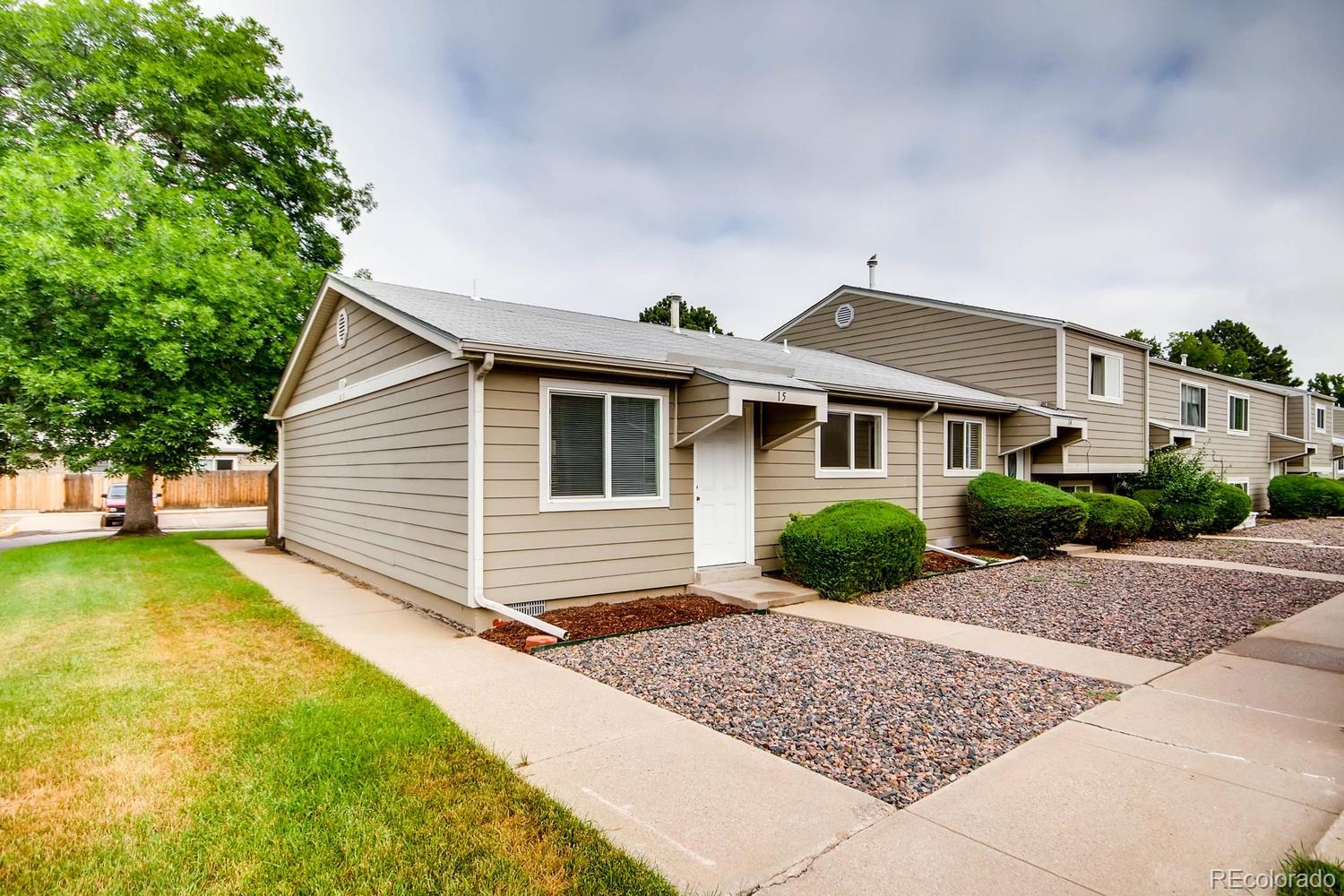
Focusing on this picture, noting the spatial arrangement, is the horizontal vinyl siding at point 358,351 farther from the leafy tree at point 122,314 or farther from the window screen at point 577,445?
the leafy tree at point 122,314

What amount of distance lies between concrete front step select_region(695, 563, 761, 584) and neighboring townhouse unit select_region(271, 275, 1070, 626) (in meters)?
0.10

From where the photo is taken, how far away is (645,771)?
3.44m

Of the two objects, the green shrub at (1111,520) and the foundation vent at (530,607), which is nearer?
the foundation vent at (530,607)

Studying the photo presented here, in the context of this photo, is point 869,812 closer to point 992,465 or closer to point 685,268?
point 992,465

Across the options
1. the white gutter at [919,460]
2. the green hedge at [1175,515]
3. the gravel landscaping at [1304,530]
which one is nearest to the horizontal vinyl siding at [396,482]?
the white gutter at [919,460]

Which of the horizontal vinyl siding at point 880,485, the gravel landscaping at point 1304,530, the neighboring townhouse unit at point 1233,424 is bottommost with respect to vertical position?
the gravel landscaping at point 1304,530

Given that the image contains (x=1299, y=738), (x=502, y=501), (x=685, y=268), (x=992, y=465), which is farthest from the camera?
(x=685, y=268)

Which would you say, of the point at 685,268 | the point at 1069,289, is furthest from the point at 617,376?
the point at 1069,289

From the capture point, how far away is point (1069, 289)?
1058 inches

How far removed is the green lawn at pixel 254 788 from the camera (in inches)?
99.0

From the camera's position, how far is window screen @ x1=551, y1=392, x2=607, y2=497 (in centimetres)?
695

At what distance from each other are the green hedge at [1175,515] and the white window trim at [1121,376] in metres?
2.14

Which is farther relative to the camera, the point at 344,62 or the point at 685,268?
the point at 685,268

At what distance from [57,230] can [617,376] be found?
43.4 feet
